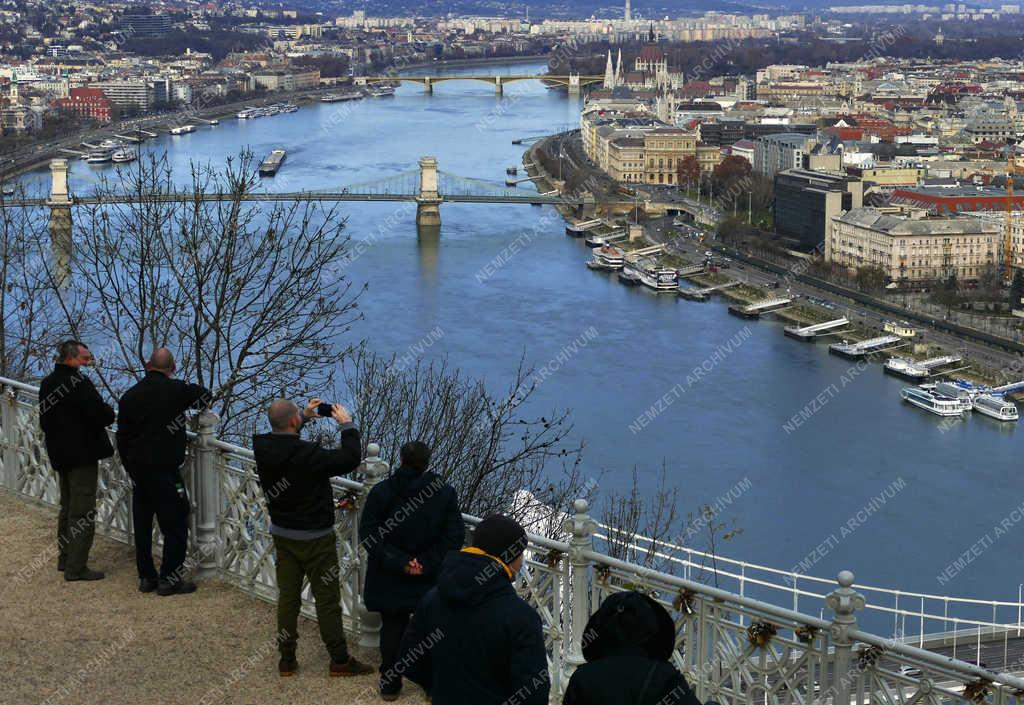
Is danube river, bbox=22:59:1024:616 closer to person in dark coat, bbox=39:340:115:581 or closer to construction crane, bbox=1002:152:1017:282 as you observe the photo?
construction crane, bbox=1002:152:1017:282

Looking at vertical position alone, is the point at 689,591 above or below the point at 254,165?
above

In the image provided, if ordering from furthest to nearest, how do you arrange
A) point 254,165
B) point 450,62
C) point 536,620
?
point 450,62, point 254,165, point 536,620

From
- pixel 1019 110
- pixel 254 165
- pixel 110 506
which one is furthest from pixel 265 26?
pixel 110 506

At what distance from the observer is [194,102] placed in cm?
2859

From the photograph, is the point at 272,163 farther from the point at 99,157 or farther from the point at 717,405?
the point at 717,405

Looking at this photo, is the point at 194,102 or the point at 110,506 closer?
the point at 110,506

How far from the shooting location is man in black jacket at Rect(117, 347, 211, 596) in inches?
60.9

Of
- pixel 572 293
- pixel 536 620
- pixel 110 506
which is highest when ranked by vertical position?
pixel 536 620

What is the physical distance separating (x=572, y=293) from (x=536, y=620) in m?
10.1

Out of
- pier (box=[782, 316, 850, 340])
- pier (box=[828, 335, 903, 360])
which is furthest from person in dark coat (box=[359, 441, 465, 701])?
pier (box=[782, 316, 850, 340])

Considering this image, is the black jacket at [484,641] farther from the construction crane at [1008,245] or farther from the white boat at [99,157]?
the white boat at [99,157]

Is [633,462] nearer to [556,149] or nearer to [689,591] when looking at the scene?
[689,591]

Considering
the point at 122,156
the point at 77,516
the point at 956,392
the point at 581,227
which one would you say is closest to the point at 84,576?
the point at 77,516

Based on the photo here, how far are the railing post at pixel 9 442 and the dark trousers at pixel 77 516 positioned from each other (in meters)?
0.24
